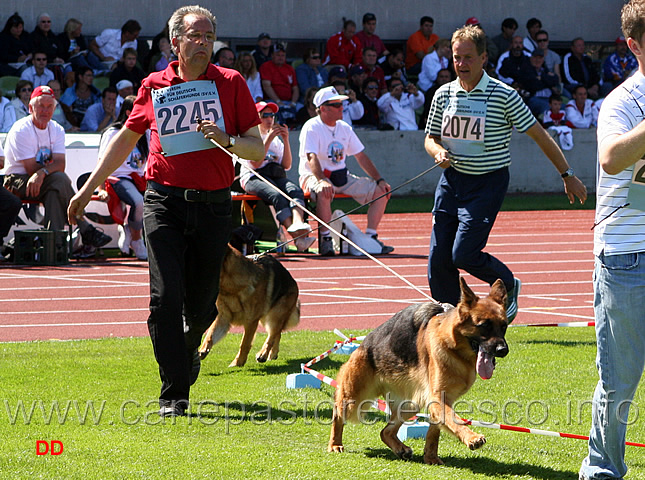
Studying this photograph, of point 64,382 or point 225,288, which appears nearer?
point 64,382

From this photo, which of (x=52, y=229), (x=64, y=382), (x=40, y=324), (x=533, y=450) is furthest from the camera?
(x=52, y=229)

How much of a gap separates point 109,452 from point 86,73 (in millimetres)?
15936

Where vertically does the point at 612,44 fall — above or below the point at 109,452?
above

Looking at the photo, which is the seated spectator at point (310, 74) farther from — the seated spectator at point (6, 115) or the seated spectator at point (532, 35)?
the seated spectator at point (6, 115)

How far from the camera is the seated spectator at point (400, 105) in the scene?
23.5 meters

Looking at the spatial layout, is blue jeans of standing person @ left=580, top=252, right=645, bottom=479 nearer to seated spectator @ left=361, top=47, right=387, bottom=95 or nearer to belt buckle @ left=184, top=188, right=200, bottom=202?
belt buckle @ left=184, top=188, right=200, bottom=202

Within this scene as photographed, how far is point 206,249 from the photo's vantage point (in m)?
6.14

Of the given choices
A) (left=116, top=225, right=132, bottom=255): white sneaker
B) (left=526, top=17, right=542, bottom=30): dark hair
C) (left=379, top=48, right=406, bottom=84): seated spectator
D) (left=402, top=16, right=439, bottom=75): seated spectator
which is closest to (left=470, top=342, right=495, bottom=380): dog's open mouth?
(left=116, top=225, right=132, bottom=255): white sneaker

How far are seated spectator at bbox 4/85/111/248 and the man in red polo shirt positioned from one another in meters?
7.59

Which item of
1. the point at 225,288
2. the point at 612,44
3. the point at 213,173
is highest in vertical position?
the point at 612,44

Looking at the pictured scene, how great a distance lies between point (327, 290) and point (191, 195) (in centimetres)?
591

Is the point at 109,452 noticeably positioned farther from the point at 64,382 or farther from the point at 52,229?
the point at 52,229

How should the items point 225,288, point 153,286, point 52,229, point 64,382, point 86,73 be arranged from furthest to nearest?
point 86,73 → point 52,229 → point 225,288 → point 64,382 → point 153,286

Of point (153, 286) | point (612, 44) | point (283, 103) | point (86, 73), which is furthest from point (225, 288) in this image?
point (612, 44)
